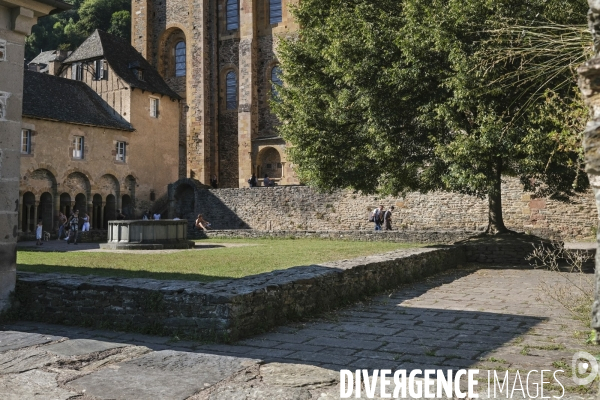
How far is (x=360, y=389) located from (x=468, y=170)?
10.1 metres

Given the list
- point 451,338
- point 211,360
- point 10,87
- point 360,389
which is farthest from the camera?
point 10,87

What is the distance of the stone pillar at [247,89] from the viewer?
37594 mm

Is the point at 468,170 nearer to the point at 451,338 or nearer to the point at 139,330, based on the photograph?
the point at 451,338

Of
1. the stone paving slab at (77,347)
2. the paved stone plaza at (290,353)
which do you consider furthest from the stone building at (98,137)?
the stone paving slab at (77,347)

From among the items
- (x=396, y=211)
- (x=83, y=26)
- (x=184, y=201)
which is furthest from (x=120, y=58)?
(x=83, y=26)

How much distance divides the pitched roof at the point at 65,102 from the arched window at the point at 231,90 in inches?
380

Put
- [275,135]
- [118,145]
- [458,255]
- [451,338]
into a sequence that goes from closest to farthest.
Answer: [451,338] → [458,255] → [118,145] → [275,135]

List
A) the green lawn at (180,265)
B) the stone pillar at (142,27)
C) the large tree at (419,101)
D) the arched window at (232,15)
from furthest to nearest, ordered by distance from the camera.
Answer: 1. the stone pillar at (142,27)
2. the arched window at (232,15)
3. the large tree at (419,101)
4. the green lawn at (180,265)

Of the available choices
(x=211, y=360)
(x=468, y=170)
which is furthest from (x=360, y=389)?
(x=468, y=170)

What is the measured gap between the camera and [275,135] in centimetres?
3738

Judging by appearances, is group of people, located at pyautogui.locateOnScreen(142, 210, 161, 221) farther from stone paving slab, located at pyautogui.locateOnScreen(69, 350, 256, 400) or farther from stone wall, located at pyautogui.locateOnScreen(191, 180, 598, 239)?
stone paving slab, located at pyautogui.locateOnScreen(69, 350, 256, 400)

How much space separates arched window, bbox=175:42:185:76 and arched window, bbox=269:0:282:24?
7.31 metres

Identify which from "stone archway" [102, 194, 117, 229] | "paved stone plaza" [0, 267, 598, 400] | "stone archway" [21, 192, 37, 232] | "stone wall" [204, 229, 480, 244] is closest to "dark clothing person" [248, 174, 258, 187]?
"stone archway" [102, 194, 117, 229]

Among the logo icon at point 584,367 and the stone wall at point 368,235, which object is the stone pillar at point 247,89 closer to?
the stone wall at point 368,235
